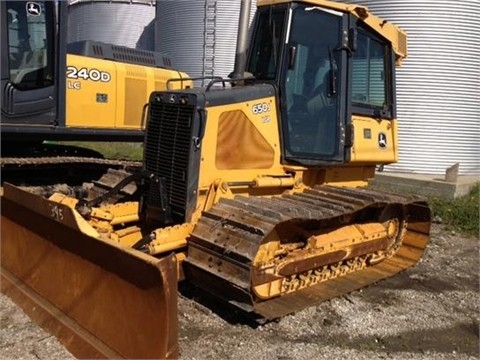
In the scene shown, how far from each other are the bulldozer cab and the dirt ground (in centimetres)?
147

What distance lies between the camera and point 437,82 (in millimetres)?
11258

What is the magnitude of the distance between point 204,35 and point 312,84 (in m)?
13.3

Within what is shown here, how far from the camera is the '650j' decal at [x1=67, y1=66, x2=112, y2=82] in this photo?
7297 millimetres

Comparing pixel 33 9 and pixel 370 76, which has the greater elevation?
pixel 33 9

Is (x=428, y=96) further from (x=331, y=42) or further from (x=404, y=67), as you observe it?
(x=331, y=42)

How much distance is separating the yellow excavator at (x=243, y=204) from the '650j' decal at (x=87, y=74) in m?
2.19

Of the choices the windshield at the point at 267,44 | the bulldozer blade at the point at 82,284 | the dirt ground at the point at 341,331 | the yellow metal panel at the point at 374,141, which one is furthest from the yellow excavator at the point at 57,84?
the dirt ground at the point at 341,331

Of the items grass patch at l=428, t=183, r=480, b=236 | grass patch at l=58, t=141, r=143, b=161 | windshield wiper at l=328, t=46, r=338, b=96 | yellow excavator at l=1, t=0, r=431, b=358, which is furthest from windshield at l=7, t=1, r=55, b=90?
grass patch at l=58, t=141, r=143, b=161

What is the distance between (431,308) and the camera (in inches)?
201

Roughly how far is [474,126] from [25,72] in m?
9.03

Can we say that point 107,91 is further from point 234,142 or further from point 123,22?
point 123,22

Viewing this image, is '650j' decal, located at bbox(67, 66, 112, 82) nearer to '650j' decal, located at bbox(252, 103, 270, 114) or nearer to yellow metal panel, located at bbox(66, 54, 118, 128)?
yellow metal panel, located at bbox(66, 54, 118, 128)

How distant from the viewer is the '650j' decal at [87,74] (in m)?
7.30

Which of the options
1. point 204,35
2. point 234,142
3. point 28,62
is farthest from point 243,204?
point 204,35
